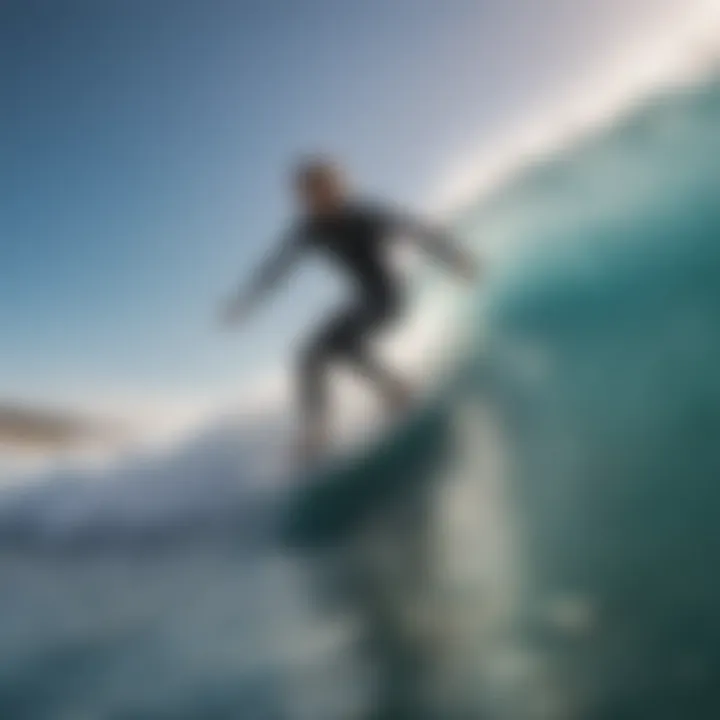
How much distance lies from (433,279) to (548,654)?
624mm

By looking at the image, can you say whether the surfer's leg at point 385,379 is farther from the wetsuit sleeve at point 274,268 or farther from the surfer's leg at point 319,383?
the wetsuit sleeve at point 274,268

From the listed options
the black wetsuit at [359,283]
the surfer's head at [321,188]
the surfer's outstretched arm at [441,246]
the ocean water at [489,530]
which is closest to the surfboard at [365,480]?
the ocean water at [489,530]

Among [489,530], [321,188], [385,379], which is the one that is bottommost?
[489,530]

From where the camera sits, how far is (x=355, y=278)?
172 centimetres

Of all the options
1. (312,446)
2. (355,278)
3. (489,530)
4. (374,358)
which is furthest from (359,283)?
(489,530)

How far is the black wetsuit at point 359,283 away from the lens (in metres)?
1.70

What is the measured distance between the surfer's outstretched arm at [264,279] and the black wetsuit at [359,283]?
2.8 inches

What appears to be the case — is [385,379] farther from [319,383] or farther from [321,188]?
[321,188]

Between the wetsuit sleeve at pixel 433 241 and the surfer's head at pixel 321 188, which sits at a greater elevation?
the surfer's head at pixel 321 188

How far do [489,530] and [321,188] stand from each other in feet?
2.07

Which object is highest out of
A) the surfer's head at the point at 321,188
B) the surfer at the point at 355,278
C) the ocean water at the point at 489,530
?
the surfer's head at the point at 321,188

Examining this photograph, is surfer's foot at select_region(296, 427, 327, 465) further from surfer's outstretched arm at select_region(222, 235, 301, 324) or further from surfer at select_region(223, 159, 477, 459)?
surfer's outstretched arm at select_region(222, 235, 301, 324)

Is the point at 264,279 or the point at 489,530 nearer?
the point at 489,530

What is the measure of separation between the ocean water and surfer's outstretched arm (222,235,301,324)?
0.22 metres
